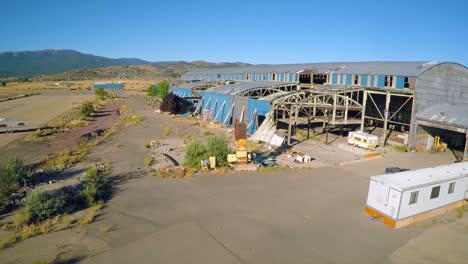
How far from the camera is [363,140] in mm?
29312

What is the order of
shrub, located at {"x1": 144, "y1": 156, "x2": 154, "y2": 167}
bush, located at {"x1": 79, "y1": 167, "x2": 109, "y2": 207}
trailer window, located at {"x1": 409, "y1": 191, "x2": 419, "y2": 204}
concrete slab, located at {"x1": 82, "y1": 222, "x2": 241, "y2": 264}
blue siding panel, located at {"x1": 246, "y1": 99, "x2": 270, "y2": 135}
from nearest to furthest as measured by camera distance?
concrete slab, located at {"x1": 82, "y1": 222, "x2": 241, "y2": 264} < trailer window, located at {"x1": 409, "y1": 191, "x2": 419, "y2": 204} < bush, located at {"x1": 79, "y1": 167, "x2": 109, "y2": 207} < shrub, located at {"x1": 144, "y1": 156, "x2": 154, "y2": 167} < blue siding panel, located at {"x1": 246, "y1": 99, "x2": 270, "y2": 135}

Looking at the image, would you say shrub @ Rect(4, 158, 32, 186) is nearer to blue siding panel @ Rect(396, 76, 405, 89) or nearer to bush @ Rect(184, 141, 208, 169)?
bush @ Rect(184, 141, 208, 169)

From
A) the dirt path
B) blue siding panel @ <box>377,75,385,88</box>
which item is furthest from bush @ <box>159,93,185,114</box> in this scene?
blue siding panel @ <box>377,75,385,88</box>

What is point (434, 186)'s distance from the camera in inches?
579

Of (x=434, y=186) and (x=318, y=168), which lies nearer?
(x=434, y=186)

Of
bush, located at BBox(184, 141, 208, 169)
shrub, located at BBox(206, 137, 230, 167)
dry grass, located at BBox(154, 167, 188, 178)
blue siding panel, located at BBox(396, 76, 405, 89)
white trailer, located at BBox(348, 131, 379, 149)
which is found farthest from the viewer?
blue siding panel, located at BBox(396, 76, 405, 89)

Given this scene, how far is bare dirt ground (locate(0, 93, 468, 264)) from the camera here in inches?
455

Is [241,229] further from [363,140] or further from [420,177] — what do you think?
[363,140]

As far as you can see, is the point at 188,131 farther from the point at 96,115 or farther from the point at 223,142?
the point at 96,115

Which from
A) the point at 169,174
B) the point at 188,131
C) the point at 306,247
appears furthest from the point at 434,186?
the point at 188,131

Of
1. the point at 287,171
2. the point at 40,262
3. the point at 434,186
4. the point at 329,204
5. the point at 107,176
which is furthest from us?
the point at 287,171

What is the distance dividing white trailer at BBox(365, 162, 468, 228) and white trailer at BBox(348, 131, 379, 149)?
12587mm

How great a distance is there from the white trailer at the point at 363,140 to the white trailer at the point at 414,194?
12587 millimetres

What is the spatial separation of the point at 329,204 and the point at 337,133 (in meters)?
22.3
